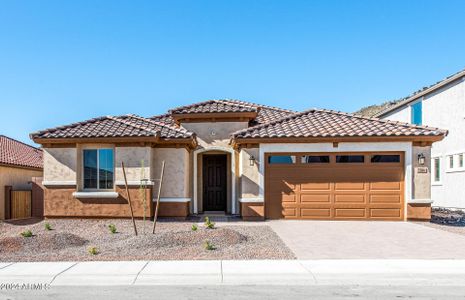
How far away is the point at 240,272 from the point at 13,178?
15345 millimetres

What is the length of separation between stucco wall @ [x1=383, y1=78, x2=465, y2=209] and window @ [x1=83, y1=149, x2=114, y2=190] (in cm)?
1724

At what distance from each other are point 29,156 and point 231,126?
1381 centimetres

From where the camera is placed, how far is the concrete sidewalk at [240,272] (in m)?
5.84

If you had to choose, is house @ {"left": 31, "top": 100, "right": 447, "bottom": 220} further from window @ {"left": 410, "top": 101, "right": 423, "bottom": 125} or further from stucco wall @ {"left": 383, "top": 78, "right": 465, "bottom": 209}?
window @ {"left": 410, "top": 101, "right": 423, "bottom": 125}

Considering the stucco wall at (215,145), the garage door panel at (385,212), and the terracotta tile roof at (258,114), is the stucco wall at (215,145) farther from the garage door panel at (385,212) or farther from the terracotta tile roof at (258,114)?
the garage door panel at (385,212)

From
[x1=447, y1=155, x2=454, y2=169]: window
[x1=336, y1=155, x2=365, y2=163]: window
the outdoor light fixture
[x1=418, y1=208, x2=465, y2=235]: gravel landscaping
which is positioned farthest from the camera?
[x1=447, y1=155, x2=454, y2=169]: window

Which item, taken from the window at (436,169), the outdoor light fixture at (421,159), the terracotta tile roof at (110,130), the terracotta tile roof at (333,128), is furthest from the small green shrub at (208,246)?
the window at (436,169)

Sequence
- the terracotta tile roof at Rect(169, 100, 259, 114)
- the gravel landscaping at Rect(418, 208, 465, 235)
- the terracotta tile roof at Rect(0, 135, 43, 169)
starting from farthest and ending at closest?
the terracotta tile roof at Rect(0, 135, 43, 169)
the terracotta tile roof at Rect(169, 100, 259, 114)
the gravel landscaping at Rect(418, 208, 465, 235)

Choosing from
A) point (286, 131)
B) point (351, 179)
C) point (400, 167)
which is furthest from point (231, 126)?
point (400, 167)

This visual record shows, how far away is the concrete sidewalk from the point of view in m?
5.84

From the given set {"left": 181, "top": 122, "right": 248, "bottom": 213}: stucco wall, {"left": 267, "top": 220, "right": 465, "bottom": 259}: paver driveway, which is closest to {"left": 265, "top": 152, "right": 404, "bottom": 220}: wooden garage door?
{"left": 267, "top": 220, "right": 465, "bottom": 259}: paver driveway

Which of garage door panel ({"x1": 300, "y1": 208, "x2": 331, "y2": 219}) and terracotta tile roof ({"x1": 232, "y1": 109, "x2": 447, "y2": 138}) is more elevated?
terracotta tile roof ({"x1": 232, "y1": 109, "x2": 447, "y2": 138})

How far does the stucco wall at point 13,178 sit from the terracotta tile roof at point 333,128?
37.9ft

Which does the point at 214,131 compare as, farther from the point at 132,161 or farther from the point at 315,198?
the point at 315,198
